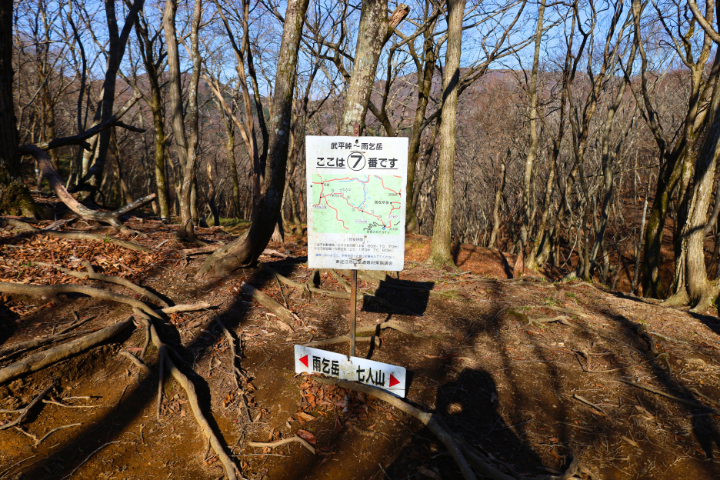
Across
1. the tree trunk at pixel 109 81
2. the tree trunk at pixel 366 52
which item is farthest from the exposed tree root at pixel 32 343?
the tree trunk at pixel 109 81

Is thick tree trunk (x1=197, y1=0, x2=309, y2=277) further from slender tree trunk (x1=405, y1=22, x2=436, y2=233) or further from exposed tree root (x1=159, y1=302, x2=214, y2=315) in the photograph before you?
slender tree trunk (x1=405, y1=22, x2=436, y2=233)

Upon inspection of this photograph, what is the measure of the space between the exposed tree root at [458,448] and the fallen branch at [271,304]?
1681mm

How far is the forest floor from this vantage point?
9.45ft

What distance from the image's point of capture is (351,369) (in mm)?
3598

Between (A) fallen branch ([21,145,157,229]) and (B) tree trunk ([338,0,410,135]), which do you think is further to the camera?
(A) fallen branch ([21,145,157,229])

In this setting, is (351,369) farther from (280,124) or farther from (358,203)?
(280,124)

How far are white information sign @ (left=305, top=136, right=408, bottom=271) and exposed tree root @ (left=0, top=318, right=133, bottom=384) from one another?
2215mm

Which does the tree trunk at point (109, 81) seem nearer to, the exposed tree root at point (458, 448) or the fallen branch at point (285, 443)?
the fallen branch at point (285, 443)

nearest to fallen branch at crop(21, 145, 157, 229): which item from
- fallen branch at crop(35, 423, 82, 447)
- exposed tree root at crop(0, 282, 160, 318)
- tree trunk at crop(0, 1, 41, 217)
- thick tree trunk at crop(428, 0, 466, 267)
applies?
tree trunk at crop(0, 1, 41, 217)

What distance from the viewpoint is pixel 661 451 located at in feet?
10.2

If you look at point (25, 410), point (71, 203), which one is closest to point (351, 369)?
point (25, 410)

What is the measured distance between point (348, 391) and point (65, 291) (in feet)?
11.8

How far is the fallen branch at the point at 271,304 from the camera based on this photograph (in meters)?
4.85

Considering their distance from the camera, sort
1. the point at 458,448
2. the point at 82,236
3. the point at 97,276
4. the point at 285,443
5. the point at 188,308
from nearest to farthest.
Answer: the point at 458,448
the point at 285,443
the point at 188,308
the point at 97,276
the point at 82,236
